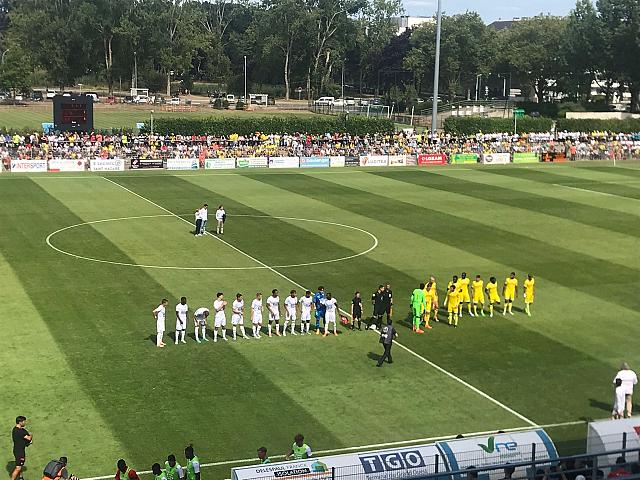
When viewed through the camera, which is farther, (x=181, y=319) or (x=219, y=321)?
(x=219, y=321)

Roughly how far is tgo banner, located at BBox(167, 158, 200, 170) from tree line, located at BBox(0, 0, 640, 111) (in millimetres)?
63039

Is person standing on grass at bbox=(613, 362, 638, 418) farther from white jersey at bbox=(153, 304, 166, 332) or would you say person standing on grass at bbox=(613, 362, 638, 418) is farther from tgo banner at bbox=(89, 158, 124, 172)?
tgo banner at bbox=(89, 158, 124, 172)

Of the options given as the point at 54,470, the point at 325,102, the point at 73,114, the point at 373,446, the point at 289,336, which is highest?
the point at 325,102

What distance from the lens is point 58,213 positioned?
48.2 meters

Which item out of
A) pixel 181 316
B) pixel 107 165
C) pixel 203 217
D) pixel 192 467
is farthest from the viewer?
pixel 107 165

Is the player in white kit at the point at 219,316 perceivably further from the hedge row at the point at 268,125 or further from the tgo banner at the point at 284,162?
the hedge row at the point at 268,125

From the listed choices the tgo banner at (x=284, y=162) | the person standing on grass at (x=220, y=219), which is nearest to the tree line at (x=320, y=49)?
the tgo banner at (x=284, y=162)

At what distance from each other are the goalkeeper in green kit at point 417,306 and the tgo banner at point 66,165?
44.2 m

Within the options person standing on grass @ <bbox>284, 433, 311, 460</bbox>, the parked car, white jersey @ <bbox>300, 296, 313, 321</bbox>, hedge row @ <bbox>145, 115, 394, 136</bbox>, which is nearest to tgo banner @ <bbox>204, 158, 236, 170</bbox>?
hedge row @ <bbox>145, 115, 394, 136</bbox>

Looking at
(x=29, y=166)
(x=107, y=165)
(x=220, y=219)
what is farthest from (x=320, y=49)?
(x=220, y=219)

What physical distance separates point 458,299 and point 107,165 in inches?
1767

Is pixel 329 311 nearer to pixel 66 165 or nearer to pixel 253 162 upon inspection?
pixel 66 165

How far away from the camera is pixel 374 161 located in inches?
3007

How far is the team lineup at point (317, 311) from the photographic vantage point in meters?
26.9
